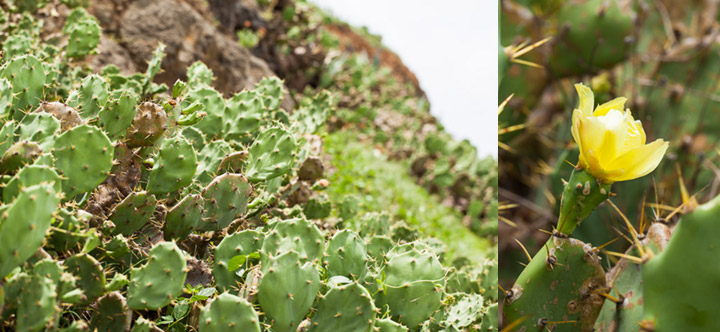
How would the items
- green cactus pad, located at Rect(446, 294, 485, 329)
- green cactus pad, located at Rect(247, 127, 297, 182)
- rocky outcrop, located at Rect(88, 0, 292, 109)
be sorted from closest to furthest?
green cactus pad, located at Rect(446, 294, 485, 329), green cactus pad, located at Rect(247, 127, 297, 182), rocky outcrop, located at Rect(88, 0, 292, 109)

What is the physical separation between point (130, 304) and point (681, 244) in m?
1.21

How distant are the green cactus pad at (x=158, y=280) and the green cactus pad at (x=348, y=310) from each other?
336 millimetres

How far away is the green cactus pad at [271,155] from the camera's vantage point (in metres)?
1.88

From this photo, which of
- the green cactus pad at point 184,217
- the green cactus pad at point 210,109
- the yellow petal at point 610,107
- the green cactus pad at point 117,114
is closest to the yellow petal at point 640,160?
the yellow petal at point 610,107

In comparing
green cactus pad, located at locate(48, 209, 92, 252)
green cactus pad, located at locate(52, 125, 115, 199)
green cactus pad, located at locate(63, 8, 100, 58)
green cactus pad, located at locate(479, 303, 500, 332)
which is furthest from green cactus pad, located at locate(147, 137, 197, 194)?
green cactus pad, located at locate(63, 8, 100, 58)

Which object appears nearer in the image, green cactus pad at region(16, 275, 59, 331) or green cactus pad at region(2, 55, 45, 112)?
green cactus pad at region(16, 275, 59, 331)

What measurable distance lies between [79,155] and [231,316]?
1.88 feet

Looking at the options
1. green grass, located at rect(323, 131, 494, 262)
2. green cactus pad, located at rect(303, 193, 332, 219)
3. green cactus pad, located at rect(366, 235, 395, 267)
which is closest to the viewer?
green cactus pad, located at rect(366, 235, 395, 267)

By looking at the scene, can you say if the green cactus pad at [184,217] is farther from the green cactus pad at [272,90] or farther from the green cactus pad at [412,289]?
the green cactus pad at [272,90]

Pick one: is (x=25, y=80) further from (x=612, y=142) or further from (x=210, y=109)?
(x=612, y=142)

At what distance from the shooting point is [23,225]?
1.07m

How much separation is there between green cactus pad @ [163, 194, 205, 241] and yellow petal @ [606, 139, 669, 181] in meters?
1.11

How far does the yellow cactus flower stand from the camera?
1245 millimetres

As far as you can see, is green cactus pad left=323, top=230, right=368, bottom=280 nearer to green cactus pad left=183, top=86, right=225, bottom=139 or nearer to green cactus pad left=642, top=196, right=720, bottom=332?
green cactus pad left=642, top=196, right=720, bottom=332
